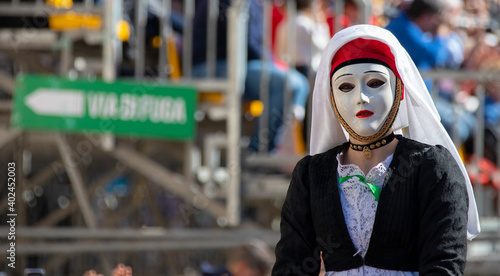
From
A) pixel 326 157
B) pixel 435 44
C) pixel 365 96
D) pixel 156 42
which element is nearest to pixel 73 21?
pixel 156 42

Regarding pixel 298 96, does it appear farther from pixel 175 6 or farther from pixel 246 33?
pixel 175 6

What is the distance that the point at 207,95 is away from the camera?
5.92 m

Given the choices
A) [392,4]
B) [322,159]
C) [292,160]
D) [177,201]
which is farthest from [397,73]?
[177,201]

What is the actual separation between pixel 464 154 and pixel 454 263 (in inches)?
153

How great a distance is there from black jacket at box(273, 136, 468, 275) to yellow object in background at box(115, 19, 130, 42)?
3.43 metres

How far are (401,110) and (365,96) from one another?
22 centimetres

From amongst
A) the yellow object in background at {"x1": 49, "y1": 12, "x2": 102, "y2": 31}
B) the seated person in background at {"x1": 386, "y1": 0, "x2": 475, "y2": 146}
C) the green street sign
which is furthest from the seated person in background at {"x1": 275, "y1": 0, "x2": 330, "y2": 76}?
the yellow object in background at {"x1": 49, "y1": 12, "x2": 102, "y2": 31}

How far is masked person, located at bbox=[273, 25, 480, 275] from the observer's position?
256 centimetres

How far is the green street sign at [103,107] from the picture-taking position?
5.57 meters

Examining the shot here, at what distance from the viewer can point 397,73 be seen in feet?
8.96

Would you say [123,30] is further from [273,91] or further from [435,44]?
[435,44]

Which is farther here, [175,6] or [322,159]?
[175,6]

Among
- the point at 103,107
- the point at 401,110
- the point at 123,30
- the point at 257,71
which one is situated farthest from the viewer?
the point at 123,30

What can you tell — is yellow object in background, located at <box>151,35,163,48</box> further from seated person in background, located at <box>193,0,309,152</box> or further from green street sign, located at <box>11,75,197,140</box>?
green street sign, located at <box>11,75,197,140</box>
